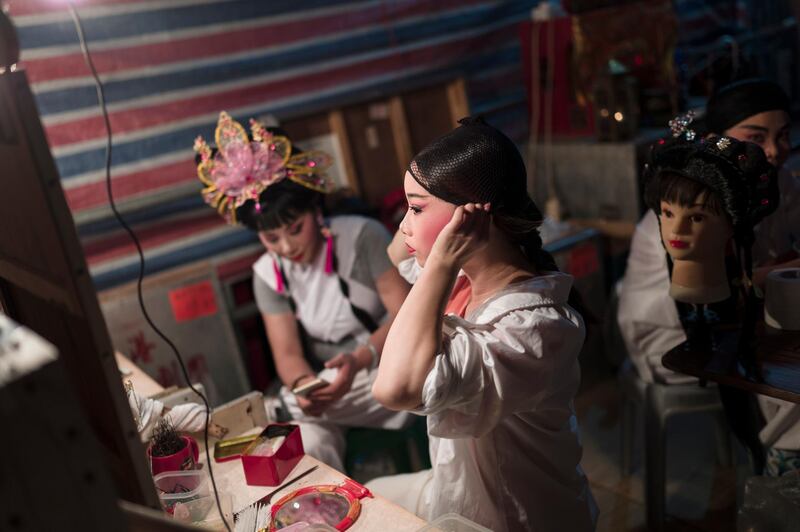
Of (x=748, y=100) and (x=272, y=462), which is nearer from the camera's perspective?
(x=272, y=462)

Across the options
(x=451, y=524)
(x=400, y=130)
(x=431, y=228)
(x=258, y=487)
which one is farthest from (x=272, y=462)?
(x=400, y=130)

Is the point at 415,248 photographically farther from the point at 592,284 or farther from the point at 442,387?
the point at 592,284

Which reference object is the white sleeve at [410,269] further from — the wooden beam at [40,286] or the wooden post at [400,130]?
the wooden post at [400,130]

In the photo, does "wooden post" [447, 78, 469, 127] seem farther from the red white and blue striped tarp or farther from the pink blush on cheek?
the pink blush on cheek

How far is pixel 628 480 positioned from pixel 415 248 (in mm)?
2078

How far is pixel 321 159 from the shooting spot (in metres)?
2.94

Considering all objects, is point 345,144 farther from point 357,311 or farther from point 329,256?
point 357,311

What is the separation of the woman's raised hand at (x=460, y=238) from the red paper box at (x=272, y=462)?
768mm

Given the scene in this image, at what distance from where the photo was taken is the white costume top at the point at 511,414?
1.57m

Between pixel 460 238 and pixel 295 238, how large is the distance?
1.40 meters

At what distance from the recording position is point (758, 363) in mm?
2113

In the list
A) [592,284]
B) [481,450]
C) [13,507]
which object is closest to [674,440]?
[592,284]

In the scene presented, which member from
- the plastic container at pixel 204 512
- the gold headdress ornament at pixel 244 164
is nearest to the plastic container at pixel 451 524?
the plastic container at pixel 204 512

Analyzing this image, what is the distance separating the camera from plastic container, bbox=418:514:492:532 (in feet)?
5.28
